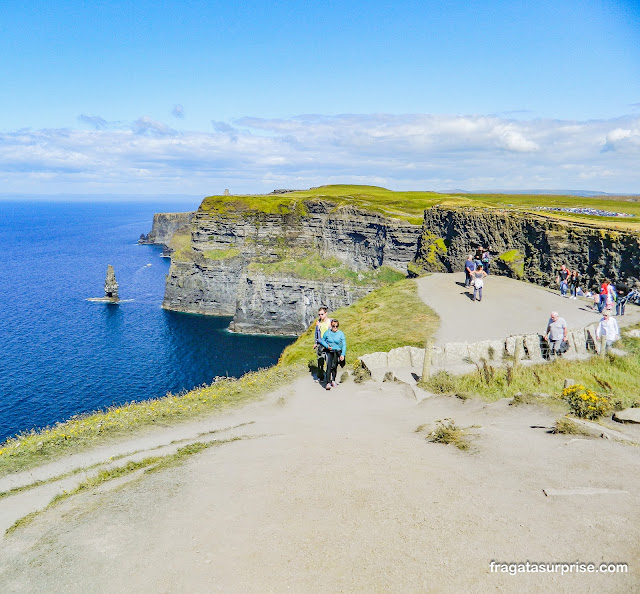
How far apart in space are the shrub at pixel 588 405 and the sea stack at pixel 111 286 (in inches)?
3744

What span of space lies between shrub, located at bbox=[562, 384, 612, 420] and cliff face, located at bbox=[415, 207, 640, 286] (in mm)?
18956

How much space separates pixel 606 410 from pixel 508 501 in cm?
657

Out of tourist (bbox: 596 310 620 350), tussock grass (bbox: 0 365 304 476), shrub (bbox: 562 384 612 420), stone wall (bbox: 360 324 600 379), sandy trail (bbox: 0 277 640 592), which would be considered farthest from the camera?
tourist (bbox: 596 310 620 350)

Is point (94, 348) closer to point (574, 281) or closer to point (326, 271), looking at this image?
point (326, 271)

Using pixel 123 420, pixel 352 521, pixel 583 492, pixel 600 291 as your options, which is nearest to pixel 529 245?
pixel 600 291

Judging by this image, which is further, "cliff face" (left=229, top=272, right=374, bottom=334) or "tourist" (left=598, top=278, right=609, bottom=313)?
"cliff face" (left=229, top=272, right=374, bottom=334)

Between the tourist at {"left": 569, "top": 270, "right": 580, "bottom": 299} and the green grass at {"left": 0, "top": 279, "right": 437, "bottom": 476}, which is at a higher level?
the tourist at {"left": 569, "top": 270, "right": 580, "bottom": 299}

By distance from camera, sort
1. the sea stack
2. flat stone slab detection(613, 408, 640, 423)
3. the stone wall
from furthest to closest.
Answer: the sea stack → the stone wall → flat stone slab detection(613, 408, 640, 423)

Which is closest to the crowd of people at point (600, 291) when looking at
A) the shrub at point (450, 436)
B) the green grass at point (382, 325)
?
the green grass at point (382, 325)

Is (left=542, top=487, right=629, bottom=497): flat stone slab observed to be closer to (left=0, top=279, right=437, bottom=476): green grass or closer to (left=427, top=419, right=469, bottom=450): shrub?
(left=427, top=419, right=469, bottom=450): shrub

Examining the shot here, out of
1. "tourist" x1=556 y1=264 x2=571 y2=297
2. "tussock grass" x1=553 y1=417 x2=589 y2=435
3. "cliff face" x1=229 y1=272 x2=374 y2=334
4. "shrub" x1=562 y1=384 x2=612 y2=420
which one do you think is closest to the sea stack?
"cliff face" x1=229 y1=272 x2=374 y2=334

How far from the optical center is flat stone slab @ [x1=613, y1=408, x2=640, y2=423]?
1278cm

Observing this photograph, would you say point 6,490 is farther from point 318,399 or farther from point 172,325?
point 172,325

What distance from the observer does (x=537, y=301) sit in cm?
2914
